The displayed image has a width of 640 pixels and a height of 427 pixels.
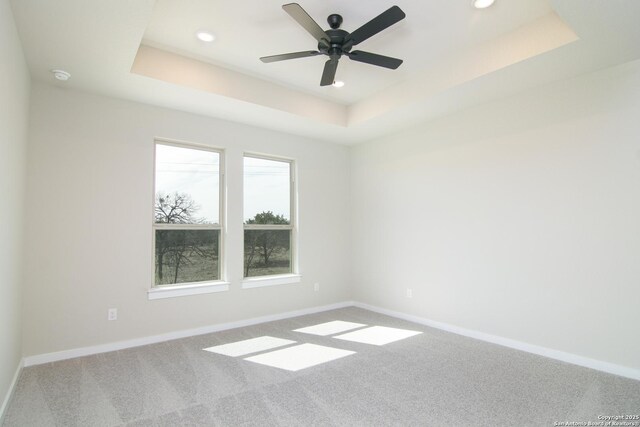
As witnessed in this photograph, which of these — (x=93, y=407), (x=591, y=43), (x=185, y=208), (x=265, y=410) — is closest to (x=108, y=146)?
(x=185, y=208)

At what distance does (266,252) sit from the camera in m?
4.77

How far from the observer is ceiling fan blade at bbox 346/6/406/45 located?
227cm

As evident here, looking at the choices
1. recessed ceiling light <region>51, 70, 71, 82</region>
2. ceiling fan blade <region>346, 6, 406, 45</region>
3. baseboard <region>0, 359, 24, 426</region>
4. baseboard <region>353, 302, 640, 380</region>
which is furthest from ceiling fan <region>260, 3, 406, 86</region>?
baseboard <region>0, 359, 24, 426</region>

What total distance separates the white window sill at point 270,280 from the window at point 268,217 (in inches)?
3.2

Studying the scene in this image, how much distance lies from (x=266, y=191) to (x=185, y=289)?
65.3 inches

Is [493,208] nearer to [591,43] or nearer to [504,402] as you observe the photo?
[591,43]

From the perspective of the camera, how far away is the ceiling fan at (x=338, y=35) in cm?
231

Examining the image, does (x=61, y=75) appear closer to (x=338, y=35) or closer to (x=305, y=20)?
(x=305, y=20)

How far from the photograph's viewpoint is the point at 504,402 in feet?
7.91

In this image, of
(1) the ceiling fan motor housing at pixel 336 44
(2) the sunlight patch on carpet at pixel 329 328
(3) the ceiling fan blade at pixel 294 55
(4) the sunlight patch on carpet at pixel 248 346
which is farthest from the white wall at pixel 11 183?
(2) the sunlight patch on carpet at pixel 329 328

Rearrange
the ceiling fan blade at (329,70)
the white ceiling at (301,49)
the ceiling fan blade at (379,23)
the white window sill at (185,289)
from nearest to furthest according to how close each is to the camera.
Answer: the ceiling fan blade at (379,23), the white ceiling at (301,49), the ceiling fan blade at (329,70), the white window sill at (185,289)

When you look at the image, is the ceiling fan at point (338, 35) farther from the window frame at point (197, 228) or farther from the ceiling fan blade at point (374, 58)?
the window frame at point (197, 228)

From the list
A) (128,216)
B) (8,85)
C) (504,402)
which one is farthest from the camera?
(128,216)

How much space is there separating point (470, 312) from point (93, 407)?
3.61 m
